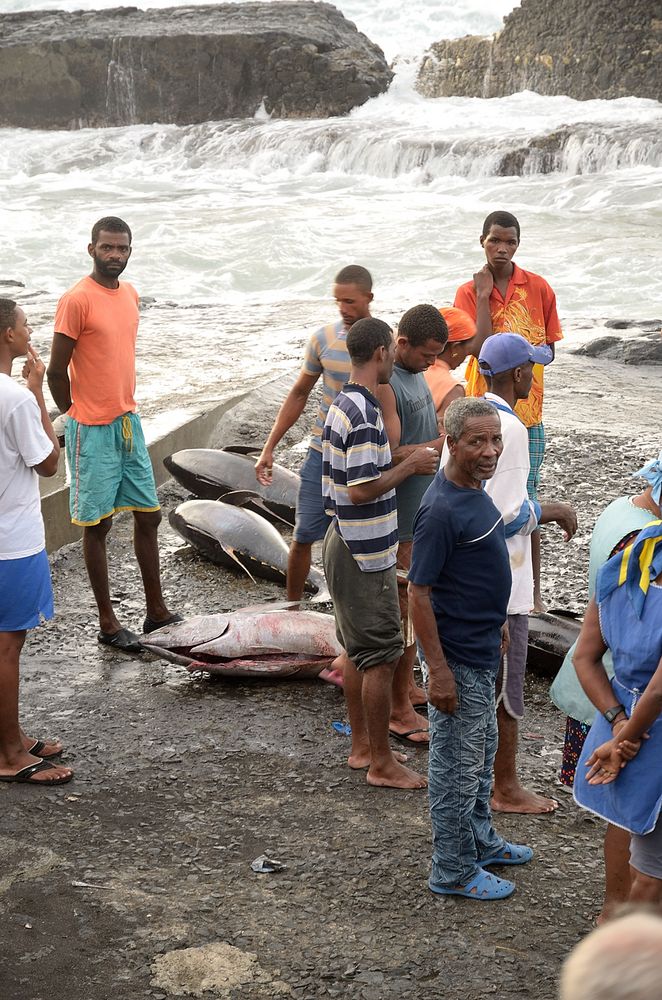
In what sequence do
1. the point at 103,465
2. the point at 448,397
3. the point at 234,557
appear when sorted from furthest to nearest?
the point at 234,557 → the point at 103,465 → the point at 448,397

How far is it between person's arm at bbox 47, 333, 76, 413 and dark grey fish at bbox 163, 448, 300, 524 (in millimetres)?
2164

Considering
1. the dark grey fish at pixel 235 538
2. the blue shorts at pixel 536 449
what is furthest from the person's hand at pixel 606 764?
the dark grey fish at pixel 235 538

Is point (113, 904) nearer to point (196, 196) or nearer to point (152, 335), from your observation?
point (152, 335)

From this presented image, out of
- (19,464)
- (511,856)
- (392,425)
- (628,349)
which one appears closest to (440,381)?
(392,425)

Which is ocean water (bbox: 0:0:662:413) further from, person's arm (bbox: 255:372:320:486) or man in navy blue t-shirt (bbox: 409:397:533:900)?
man in navy blue t-shirt (bbox: 409:397:533:900)

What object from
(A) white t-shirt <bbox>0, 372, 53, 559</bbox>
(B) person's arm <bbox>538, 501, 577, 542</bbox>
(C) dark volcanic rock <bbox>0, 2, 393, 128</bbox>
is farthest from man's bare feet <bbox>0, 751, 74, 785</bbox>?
(C) dark volcanic rock <bbox>0, 2, 393, 128</bbox>

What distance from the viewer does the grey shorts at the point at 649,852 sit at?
2.93 meters

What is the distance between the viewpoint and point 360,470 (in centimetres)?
423

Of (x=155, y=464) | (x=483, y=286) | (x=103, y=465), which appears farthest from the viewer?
(x=155, y=464)

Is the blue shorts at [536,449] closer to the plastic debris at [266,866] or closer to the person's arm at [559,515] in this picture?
the person's arm at [559,515]

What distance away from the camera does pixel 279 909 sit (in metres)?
3.70

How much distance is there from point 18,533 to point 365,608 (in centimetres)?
135

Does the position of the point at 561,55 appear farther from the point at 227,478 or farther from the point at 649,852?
the point at 649,852


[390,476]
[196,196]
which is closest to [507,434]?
[390,476]
